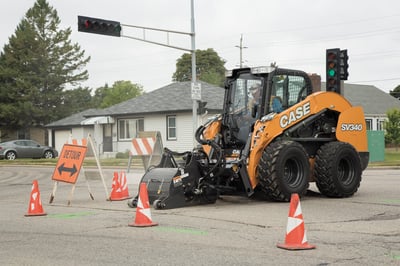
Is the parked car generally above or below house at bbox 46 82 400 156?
below

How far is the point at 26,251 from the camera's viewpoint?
7539 millimetres

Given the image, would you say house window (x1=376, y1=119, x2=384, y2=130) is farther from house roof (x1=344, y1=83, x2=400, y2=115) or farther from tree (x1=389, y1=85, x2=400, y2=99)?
tree (x1=389, y1=85, x2=400, y2=99)

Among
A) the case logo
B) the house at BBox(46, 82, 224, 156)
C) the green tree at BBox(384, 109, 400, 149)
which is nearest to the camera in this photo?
the case logo

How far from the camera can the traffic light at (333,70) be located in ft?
47.0

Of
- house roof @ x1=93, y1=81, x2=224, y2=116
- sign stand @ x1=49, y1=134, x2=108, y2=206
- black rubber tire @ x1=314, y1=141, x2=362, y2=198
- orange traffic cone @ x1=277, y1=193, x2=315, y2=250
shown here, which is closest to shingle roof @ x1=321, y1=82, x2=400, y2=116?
house roof @ x1=93, y1=81, x2=224, y2=116

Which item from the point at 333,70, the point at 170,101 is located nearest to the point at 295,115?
the point at 333,70

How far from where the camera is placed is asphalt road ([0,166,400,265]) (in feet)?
22.6

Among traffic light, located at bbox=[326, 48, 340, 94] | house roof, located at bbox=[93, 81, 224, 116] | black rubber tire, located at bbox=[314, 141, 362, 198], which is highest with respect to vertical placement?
house roof, located at bbox=[93, 81, 224, 116]

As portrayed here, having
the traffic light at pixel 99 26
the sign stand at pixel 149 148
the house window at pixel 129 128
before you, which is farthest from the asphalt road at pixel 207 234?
the house window at pixel 129 128

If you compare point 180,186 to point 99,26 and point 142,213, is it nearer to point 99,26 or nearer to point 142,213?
point 142,213

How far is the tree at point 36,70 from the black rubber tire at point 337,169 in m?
47.1

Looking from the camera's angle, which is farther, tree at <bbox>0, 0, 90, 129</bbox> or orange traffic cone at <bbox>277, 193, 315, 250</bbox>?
tree at <bbox>0, 0, 90, 129</bbox>

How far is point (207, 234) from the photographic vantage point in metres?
8.47

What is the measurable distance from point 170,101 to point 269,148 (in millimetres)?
28693
